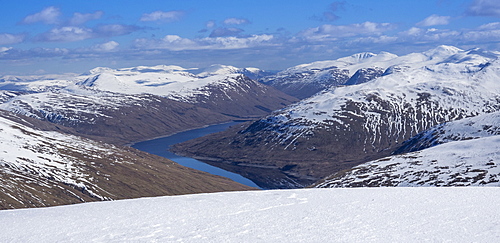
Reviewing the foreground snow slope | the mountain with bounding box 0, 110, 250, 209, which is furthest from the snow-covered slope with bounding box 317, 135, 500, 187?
the mountain with bounding box 0, 110, 250, 209

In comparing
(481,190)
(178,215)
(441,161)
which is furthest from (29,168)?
(481,190)

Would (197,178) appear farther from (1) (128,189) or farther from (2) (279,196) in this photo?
(2) (279,196)

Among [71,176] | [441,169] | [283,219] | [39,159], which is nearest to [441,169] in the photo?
[441,169]

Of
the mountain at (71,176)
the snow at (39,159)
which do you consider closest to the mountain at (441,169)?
the mountain at (71,176)

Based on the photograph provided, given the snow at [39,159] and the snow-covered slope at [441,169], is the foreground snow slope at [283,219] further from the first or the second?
the snow at [39,159]

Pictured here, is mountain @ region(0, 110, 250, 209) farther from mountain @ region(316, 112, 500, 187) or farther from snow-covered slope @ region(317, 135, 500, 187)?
snow-covered slope @ region(317, 135, 500, 187)

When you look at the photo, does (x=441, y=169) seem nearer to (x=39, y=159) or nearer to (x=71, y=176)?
(x=71, y=176)
